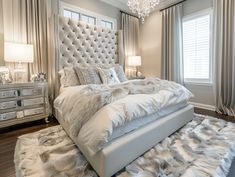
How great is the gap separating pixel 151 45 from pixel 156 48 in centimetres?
23

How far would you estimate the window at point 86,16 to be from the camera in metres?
3.55

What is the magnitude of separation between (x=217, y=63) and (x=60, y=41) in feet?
11.3

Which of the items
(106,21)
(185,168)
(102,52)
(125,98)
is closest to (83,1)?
(106,21)

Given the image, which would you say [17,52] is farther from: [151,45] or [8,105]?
[151,45]

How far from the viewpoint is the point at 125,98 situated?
173 cm

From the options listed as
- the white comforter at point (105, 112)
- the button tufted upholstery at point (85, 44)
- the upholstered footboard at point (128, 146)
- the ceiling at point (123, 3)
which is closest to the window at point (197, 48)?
the ceiling at point (123, 3)

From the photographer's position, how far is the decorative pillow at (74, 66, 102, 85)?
9.80 ft

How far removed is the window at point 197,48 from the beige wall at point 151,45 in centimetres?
84

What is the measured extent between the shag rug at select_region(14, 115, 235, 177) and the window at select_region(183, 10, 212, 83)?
197cm

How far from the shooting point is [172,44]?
4281mm

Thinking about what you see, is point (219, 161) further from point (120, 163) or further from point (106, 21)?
point (106, 21)

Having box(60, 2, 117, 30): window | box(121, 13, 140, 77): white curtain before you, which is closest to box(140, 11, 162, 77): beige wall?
box(121, 13, 140, 77): white curtain

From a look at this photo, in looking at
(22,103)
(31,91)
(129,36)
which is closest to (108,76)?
(31,91)

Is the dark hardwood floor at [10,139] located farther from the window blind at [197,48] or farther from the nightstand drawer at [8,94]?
the window blind at [197,48]
